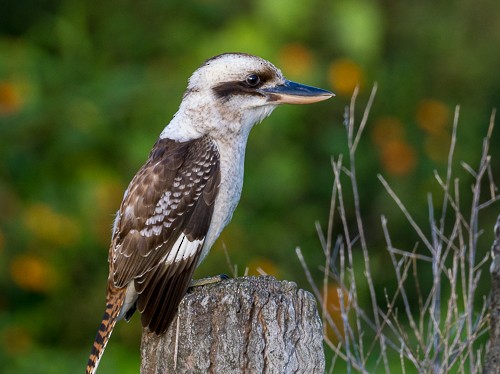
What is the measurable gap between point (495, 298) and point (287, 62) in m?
3.41

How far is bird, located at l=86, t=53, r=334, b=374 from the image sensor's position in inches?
161

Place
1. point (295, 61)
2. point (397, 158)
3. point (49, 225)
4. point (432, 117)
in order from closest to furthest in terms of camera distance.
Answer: point (49, 225) < point (295, 61) < point (397, 158) < point (432, 117)

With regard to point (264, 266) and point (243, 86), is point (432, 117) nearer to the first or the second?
point (264, 266)

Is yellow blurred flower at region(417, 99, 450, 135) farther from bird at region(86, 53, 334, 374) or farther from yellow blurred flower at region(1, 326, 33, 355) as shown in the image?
bird at region(86, 53, 334, 374)

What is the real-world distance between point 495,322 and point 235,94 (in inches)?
47.9

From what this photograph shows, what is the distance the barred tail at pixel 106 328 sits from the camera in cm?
408

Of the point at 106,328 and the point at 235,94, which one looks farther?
the point at 235,94

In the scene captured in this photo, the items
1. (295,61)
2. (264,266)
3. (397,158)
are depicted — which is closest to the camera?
(264,266)

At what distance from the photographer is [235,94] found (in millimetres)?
4477

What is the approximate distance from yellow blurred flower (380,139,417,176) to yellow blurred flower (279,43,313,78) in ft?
2.85

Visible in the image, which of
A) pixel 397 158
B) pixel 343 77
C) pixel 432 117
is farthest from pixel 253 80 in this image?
pixel 432 117

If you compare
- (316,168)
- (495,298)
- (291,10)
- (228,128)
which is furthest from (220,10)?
(495,298)

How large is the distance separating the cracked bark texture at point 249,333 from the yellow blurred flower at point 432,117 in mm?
4808

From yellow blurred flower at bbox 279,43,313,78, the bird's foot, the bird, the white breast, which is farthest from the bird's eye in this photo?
yellow blurred flower at bbox 279,43,313,78
